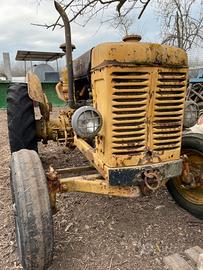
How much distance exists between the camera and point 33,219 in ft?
7.05

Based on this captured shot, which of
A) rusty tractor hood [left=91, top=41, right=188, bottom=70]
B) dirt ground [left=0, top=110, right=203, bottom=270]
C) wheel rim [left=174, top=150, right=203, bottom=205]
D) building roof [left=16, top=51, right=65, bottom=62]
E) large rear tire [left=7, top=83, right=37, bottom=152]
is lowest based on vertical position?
dirt ground [left=0, top=110, right=203, bottom=270]

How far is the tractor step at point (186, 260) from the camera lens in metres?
2.33

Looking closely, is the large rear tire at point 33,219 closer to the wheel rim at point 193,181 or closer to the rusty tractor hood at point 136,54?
the rusty tractor hood at point 136,54

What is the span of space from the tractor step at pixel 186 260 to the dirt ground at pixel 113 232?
10 cm

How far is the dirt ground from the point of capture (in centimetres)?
260

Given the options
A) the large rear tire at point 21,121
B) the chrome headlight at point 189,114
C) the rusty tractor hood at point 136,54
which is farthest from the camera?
the large rear tire at point 21,121

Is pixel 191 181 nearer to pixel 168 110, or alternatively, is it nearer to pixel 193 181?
pixel 193 181

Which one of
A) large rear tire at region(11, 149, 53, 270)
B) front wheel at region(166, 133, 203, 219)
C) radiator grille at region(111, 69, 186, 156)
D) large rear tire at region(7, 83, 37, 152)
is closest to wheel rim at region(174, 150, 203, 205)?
front wheel at region(166, 133, 203, 219)

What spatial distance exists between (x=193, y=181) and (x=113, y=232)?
0.89 m

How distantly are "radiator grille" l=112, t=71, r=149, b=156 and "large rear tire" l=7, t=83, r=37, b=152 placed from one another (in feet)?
5.51

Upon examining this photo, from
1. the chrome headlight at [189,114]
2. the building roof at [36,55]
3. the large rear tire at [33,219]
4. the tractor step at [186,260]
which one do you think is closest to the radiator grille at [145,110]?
the chrome headlight at [189,114]

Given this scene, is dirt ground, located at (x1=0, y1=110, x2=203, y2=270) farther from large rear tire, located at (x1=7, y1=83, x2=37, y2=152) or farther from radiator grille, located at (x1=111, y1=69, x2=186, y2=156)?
radiator grille, located at (x1=111, y1=69, x2=186, y2=156)

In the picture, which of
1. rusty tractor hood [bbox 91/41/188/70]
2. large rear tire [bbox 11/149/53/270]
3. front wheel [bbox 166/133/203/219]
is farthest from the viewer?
front wheel [bbox 166/133/203/219]

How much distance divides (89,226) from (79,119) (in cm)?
122
